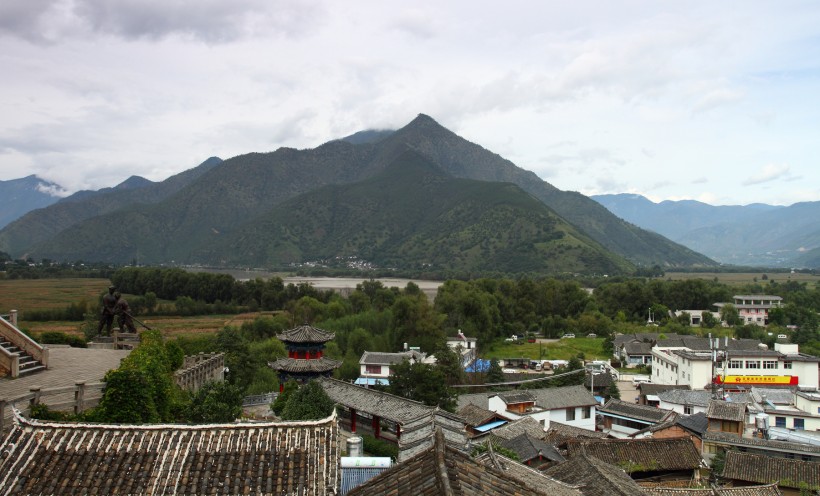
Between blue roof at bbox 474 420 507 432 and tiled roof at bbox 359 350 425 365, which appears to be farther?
tiled roof at bbox 359 350 425 365

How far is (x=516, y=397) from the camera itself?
35688mm

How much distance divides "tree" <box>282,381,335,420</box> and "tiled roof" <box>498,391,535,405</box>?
1431 cm

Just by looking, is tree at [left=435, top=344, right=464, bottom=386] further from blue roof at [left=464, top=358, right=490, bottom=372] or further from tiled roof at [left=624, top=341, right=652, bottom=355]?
tiled roof at [left=624, top=341, right=652, bottom=355]

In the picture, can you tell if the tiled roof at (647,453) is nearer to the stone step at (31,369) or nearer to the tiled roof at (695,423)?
the tiled roof at (695,423)

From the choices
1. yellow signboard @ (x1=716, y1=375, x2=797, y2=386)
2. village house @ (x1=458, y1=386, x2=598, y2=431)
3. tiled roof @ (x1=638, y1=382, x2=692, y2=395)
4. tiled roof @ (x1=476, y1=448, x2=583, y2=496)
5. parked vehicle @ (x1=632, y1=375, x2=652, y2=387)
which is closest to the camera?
tiled roof @ (x1=476, y1=448, x2=583, y2=496)

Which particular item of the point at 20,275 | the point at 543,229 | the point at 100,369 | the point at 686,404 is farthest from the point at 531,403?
the point at 543,229

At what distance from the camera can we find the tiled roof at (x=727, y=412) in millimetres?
30281

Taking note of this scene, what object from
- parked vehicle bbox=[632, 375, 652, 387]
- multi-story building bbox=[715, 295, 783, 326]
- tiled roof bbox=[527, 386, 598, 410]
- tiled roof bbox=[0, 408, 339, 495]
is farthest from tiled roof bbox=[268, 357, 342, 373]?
multi-story building bbox=[715, 295, 783, 326]

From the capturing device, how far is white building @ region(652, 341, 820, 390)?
153ft

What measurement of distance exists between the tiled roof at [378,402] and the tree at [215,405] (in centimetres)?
761

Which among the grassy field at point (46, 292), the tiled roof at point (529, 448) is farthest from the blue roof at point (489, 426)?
the grassy field at point (46, 292)

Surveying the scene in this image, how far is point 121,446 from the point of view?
361 inches

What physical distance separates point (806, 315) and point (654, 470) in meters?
60.7

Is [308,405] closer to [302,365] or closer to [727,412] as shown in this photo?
[302,365]
